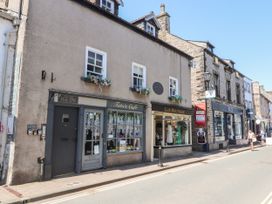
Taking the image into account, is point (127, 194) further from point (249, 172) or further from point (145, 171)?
point (249, 172)

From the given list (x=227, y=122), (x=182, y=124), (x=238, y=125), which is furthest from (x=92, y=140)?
(x=238, y=125)

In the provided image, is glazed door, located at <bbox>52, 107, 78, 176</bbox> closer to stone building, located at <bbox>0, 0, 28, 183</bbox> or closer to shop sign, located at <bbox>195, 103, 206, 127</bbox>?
stone building, located at <bbox>0, 0, 28, 183</bbox>

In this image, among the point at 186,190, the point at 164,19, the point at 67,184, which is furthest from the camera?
the point at 164,19

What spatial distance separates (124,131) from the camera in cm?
1122

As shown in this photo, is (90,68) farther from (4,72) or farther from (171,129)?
(171,129)

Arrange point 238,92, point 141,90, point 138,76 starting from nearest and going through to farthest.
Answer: point 141,90 < point 138,76 < point 238,92

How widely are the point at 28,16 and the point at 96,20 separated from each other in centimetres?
323

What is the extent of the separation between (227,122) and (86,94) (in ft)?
58.7

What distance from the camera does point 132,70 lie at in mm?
11930

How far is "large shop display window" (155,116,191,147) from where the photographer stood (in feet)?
45.3

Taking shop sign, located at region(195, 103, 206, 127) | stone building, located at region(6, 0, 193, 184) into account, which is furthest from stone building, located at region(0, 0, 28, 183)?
shop sign, located at region(195, 103, 206, 127)

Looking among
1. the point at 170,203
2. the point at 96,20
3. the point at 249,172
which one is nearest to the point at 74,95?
the point at 96,20

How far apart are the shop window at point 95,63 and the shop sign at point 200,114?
429 inches

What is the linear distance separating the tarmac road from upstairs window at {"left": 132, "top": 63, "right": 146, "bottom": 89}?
492 centimetres
